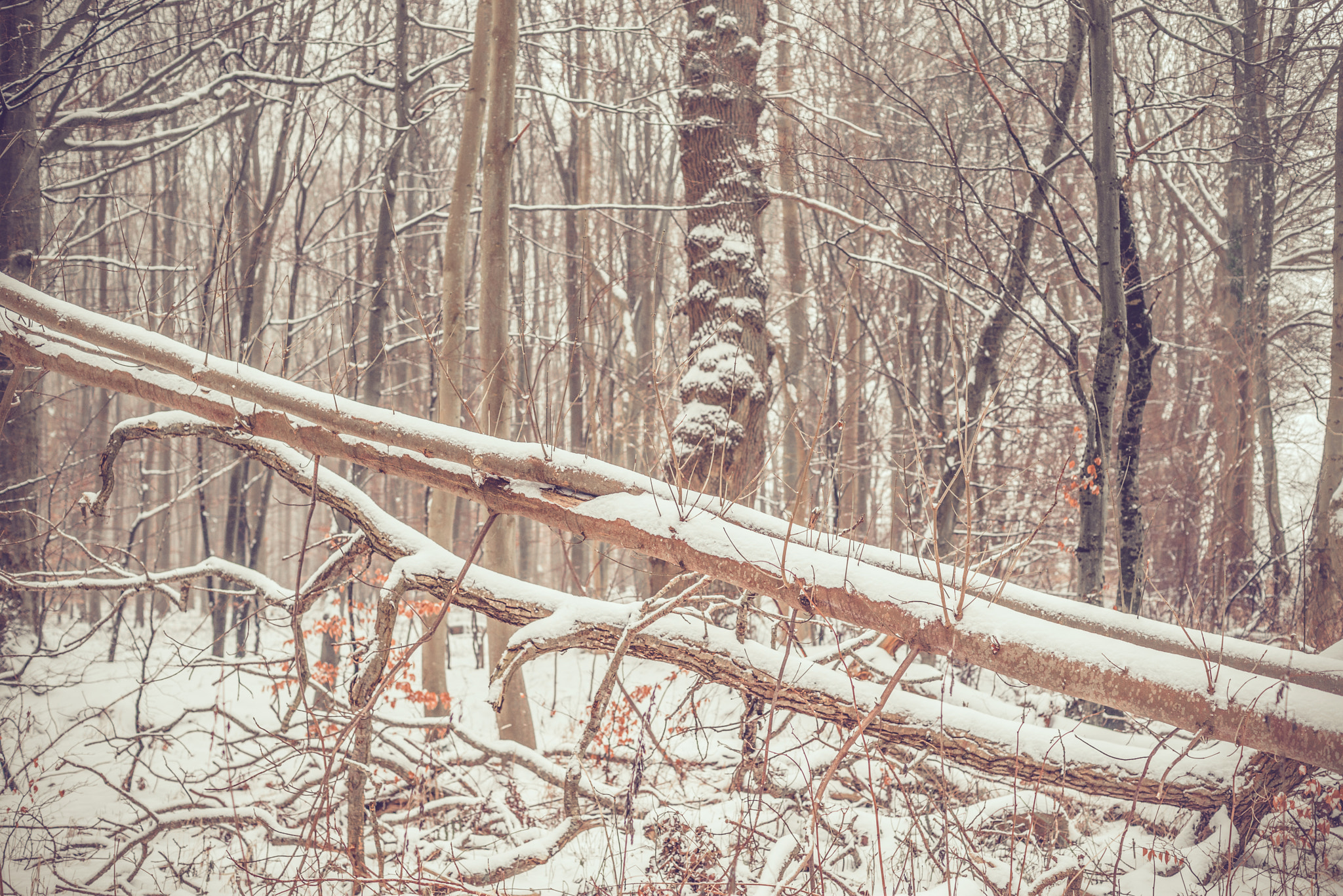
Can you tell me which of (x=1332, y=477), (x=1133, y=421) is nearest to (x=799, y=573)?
(x=1133, y=421)

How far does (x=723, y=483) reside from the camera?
18.4ft

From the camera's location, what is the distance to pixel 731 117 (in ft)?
20.5

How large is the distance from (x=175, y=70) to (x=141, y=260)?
6.19 meters

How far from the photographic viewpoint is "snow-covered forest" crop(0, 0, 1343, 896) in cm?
294

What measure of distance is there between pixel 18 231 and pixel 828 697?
8074mm

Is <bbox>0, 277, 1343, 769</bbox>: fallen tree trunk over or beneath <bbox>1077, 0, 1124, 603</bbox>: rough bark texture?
beneath

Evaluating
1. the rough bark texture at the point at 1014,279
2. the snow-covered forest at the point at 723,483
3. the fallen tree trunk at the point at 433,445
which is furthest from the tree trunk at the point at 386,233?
the rough bark texture at the point at 1014,279

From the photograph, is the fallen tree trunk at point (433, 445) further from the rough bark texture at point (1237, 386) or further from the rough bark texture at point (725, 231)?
the rough bark texture at point (1237, 386)

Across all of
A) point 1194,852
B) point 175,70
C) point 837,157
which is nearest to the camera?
point 1194,852

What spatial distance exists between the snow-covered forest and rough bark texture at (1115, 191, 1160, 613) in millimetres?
42

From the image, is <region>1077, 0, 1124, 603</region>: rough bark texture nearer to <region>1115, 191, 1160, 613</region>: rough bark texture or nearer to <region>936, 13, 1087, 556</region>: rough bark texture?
<region>1115, 191, 1160, 613</region>: rough bark texture

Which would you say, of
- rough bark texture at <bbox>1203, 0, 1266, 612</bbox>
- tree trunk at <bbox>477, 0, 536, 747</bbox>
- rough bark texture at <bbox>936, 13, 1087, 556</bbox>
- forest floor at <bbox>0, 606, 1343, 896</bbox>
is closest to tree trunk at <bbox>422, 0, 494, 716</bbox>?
tree trunk at <bbox>477, 0, 536, 747</bbox>

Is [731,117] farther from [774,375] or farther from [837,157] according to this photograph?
[774,375]

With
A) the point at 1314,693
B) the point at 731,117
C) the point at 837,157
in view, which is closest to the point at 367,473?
the point at 731,117
